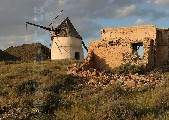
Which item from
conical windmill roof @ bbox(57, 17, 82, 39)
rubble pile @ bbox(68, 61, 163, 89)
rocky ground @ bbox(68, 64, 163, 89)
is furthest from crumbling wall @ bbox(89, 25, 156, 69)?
conical windmill roof @ bbox(57, 17, 82, 39)

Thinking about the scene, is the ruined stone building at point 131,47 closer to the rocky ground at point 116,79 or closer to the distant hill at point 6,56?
the rocky ground at point 116,79

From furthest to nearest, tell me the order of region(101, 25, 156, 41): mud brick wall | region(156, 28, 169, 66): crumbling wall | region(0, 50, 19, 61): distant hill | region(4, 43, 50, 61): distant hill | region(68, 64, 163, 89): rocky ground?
region(4, 43, 50, 61): distant hill, region(0, 50, 19, 61): distant hill, region(156, 28, 169, 66): crumbling wall, region(101, 25, 156, 41): mud brick wall, region(68, 64, 163, 89): rocky ground

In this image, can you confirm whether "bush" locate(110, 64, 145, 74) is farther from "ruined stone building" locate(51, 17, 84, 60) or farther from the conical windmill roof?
the conical windmill roof

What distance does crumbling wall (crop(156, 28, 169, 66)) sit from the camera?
27953 mm

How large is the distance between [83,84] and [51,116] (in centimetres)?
853

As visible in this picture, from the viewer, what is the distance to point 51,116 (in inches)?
484

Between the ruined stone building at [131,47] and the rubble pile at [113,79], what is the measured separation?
347 centimetres

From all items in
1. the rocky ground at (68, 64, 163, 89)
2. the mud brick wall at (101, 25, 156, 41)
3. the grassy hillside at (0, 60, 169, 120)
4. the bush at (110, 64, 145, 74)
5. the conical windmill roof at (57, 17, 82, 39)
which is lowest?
the grassy hillside at (0, 60, 169, 120)

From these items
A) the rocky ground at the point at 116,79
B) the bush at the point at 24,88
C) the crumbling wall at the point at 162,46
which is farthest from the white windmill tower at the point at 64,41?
the bush at the point at 24,88

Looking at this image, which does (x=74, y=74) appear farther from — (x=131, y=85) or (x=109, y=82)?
(x=131, y=85)

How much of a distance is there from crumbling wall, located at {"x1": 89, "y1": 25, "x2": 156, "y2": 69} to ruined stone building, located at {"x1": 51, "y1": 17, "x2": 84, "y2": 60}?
8.84 meters

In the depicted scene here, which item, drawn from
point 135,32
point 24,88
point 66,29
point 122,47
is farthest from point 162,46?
point 24,88

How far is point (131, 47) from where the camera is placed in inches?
1042

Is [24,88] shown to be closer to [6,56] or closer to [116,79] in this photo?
[116,79]
